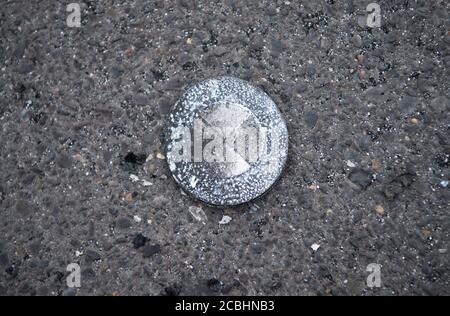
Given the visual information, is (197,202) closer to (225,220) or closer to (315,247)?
(225,220)

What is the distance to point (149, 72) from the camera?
2.40 m

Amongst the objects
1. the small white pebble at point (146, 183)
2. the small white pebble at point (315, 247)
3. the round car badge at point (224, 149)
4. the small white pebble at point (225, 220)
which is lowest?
the small white pebble at point (315, 247)

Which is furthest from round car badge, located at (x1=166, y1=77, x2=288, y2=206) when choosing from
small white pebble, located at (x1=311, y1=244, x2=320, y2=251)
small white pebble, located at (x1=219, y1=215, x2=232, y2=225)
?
small white pebble, located at (x1=311, y1=244, x2=320, y2=251)

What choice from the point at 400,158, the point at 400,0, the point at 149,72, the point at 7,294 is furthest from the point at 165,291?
the point at 400,0

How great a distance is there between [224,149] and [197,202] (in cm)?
29

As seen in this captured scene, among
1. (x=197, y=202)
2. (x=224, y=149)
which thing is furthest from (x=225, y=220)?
(x=224, y=149)

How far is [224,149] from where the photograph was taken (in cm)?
226

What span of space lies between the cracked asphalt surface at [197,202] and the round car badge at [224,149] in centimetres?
9

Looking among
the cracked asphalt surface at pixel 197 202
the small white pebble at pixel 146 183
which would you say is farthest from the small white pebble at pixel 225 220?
the small white pebble at pixel 146 183

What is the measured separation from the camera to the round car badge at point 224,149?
2.26 m

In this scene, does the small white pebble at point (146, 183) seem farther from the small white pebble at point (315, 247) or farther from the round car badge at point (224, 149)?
the small white pebble at point (315, 247)

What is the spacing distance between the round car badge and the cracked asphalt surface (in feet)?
0.31

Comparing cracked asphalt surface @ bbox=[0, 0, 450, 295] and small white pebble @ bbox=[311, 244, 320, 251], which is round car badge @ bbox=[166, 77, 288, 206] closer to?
cracked asphalt surface @ bbox=[0, 0, 450, 295]

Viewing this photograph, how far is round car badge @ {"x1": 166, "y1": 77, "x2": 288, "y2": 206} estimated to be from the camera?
88.9 inches
